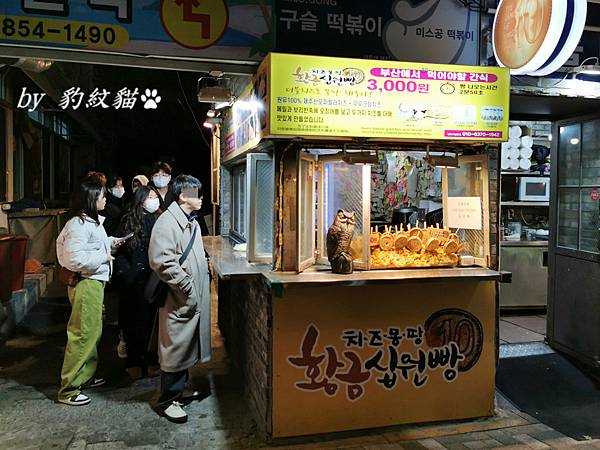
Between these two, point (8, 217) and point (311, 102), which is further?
point (8, 217)

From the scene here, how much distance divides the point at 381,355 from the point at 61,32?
3899 millimetres

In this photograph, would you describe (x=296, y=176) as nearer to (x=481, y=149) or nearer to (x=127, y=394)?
(x=481, y=149)

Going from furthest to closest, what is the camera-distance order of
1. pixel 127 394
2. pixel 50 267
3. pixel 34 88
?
pixel 34 88, pixel 50 267, pixel 127 394

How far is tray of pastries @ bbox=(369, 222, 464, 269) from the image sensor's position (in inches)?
197

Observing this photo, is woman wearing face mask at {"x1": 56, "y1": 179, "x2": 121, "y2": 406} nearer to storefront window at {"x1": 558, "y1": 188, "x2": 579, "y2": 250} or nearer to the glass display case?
the glass display case

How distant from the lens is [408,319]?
4.73 meters

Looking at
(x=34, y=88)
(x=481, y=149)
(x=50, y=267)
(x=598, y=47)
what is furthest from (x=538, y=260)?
(x=34, y=88)

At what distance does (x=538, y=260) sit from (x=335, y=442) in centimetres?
595

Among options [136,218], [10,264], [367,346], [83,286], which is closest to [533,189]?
[367,346]

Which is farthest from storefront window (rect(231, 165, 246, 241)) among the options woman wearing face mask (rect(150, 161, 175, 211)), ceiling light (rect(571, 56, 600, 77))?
ceiling light (rect(571, 56, 600, 77))

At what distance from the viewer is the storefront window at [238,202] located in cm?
713

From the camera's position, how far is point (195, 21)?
4781 millimetres

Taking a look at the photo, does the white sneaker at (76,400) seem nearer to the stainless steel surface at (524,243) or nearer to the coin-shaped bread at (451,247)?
the coin-shaped bread at (451,247)

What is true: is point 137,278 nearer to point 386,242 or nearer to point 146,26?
point 146,26
